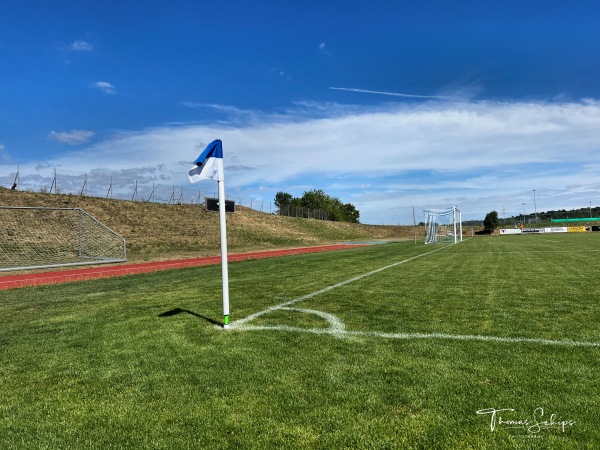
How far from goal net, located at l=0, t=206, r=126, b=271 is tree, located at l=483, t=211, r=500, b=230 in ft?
258

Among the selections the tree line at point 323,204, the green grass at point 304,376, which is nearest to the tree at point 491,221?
the tree line at point 323,204

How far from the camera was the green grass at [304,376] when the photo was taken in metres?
2.65

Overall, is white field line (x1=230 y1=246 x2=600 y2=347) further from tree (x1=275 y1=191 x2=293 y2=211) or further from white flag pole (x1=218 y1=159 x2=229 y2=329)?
tree (x1=275 y1=191 x2=293 y2=211)

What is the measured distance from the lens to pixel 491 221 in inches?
3302

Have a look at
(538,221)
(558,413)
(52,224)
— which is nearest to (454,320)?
(558,413)

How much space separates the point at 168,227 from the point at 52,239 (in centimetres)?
1241

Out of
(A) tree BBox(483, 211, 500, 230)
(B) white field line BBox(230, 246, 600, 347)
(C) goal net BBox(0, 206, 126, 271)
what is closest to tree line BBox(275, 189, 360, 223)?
(A) tree BBox(483, 211, 500, 230)

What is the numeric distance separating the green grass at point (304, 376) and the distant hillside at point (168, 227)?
17442 mm

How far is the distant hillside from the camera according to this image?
28.9m

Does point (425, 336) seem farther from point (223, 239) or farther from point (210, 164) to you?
point (210, 164)
